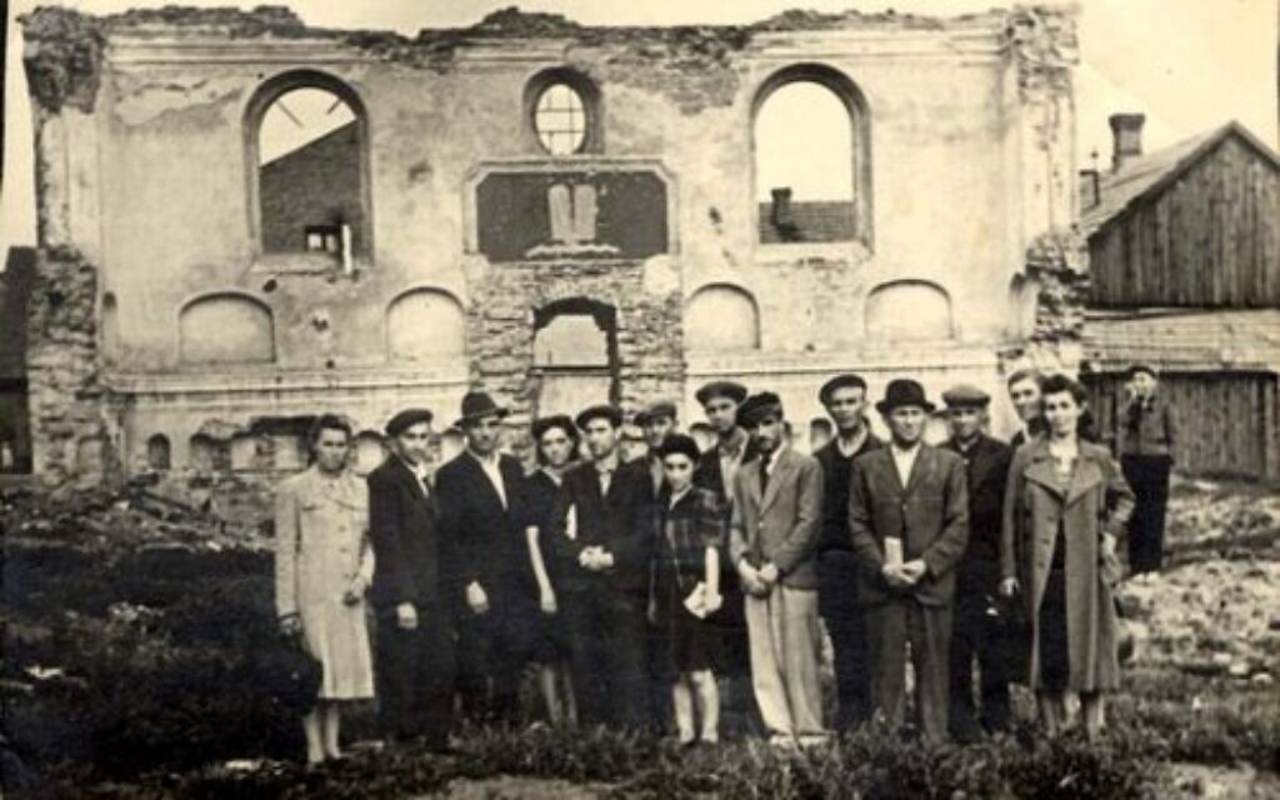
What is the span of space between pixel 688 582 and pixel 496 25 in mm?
2532

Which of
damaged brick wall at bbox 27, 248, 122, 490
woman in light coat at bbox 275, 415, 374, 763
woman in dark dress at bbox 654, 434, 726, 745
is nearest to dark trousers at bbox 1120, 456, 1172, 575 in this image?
woman in dark dress at bbox 654, 434, 726, 745

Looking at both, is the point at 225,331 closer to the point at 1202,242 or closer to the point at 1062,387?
the point at 1062,387

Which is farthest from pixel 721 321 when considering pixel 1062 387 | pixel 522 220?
pixel 1062 387

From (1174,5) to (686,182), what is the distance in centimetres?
224

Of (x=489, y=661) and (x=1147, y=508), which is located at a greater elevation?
(x=1147, y=508)

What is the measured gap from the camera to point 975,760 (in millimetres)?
5684

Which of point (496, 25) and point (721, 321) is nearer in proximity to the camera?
point (496, 25)

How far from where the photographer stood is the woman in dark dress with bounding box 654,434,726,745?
5.84 m

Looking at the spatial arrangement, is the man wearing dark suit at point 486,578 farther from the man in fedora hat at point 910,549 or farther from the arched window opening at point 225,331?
the man in fedora hat at point 910,549

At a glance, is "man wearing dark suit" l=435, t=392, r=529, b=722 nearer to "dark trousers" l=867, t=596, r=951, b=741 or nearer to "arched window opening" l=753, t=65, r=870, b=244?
"dark trousers" l=867, t=596, r=951, b=741

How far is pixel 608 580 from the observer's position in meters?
5.91

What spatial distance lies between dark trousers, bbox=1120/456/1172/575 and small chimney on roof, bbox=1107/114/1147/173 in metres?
1.58

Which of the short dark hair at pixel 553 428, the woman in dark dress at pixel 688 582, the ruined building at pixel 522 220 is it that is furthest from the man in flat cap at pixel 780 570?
the short dark hair at pixel 553 428

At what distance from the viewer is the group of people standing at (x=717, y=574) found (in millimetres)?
5793
